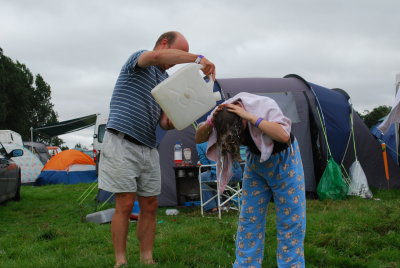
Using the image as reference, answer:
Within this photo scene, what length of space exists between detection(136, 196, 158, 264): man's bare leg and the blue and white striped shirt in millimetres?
405

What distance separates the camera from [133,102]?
258cm

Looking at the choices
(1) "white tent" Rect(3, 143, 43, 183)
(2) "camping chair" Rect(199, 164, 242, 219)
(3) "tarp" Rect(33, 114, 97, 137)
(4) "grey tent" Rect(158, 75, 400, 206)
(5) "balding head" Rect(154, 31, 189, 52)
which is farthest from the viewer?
(3) "tarp" Rect(33, 114, 97, 137)

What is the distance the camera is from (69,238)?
3857mm

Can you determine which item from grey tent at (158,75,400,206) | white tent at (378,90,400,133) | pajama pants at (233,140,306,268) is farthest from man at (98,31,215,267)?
grey tent at (158,75,400,206)

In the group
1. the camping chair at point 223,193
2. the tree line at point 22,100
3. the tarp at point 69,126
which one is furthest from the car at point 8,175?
the tree line at point 22,100

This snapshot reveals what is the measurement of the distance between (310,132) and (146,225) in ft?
15.8

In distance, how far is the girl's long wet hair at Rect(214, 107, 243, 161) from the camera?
6.96ft

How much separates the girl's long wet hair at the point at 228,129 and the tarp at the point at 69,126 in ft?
45.2

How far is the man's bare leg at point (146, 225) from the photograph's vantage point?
9.05 feet

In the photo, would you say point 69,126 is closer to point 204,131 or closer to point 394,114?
point 394,114

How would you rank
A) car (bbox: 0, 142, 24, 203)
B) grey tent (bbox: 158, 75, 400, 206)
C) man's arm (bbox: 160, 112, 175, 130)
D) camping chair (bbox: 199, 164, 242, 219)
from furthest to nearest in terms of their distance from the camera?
1. grey tent (bbox: 158, 75, 400, 206)
2. car (bbox: 0, 142, 24, 203)
3. camping chair (bbox: 199, 164, 242, 219)
4. man's arm (bbox: 160, 112, 175, 130)

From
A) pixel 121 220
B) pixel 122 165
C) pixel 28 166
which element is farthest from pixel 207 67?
pixel 28 166

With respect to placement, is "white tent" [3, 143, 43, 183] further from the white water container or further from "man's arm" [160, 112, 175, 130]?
the white water container

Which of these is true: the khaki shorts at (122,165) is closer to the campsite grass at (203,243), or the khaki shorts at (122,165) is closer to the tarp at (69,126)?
the campsite grass at (203,243)
